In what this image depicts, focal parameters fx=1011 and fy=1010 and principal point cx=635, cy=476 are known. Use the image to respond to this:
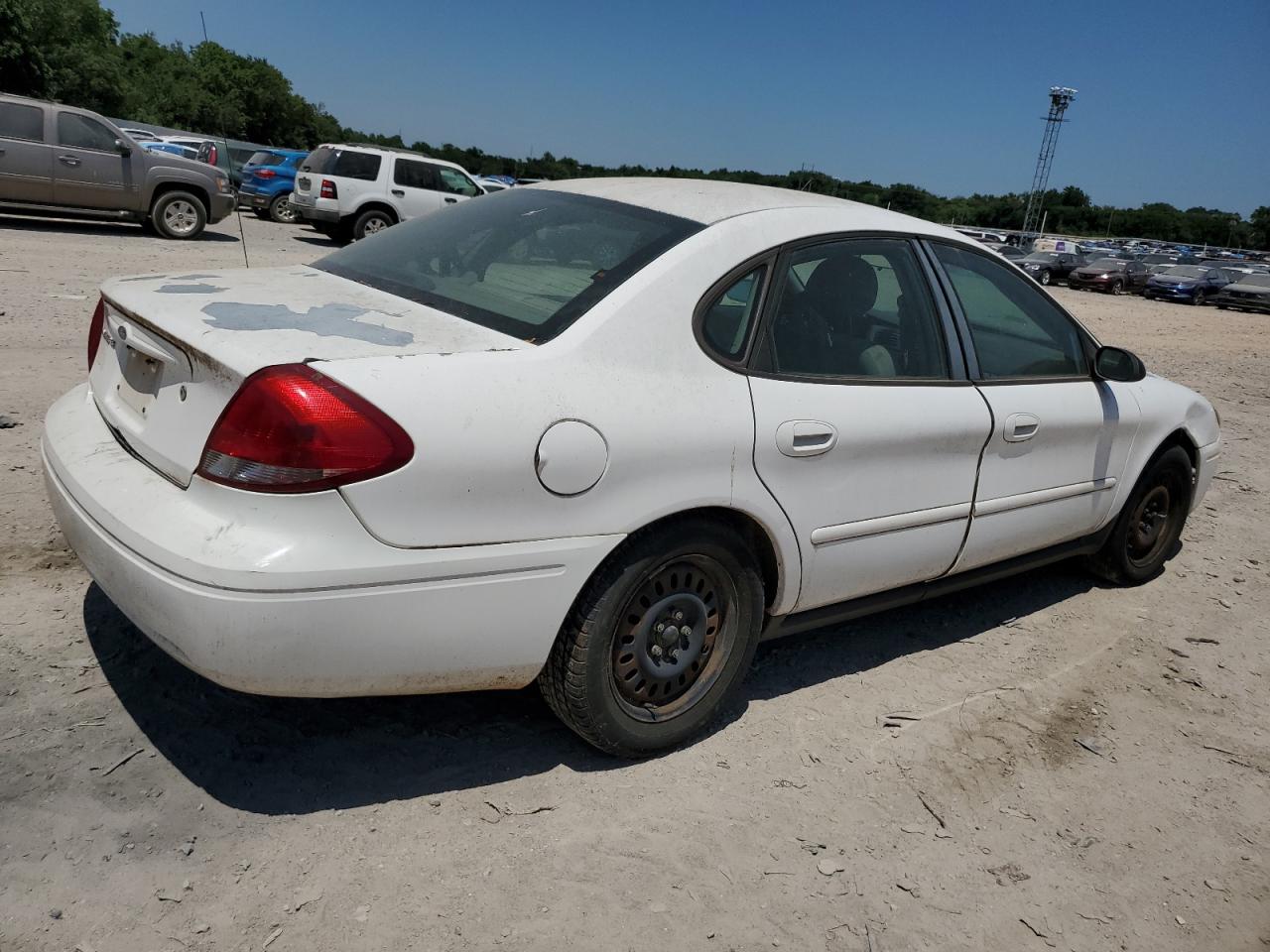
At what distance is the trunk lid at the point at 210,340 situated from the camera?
2445 millimetres

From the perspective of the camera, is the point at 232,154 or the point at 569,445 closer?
the point at 569,445

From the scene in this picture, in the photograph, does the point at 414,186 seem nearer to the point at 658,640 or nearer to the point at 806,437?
the point at 806,437

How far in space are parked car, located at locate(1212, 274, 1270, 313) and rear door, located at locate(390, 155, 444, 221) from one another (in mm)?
25948

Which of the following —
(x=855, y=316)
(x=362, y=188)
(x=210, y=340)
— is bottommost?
(x=210, y=340)

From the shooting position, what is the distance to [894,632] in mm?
4211

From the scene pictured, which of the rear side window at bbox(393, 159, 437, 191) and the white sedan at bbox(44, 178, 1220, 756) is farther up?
the rear side window at bbox(393, 159, 437, 191)

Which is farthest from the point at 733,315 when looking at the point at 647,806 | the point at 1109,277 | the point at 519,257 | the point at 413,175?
the point at 1109,277

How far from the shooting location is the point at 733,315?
299cm

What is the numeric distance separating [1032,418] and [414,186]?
1637 cm

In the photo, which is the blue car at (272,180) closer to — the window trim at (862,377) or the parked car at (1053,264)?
the window trim at (862,377)

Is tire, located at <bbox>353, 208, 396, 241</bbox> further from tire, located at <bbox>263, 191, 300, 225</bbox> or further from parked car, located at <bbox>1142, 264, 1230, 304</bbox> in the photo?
parked car, located at <bbox>1142, 264, 1230, 304</bbox>

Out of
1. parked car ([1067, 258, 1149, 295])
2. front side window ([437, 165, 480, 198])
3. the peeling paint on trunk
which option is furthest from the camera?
parked car ([1067, 258, 1149, 295])

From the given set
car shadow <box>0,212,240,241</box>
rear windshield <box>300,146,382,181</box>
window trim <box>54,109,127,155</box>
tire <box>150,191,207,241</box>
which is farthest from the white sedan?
rear windshield <box>300,146,382,181</box>

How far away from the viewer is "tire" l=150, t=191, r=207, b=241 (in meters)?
15.4
